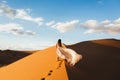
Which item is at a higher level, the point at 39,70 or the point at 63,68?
the point at 63,68

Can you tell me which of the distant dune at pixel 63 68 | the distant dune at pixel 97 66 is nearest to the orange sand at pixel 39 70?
the distant dune at pixel 63 68

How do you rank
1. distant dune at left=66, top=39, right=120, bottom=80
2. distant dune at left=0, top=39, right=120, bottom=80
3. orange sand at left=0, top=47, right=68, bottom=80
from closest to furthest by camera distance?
orange sand at left=0, top=47, right=68, bottom=80 < distant dune at left=0, top=39, right=120, bottom=80 < distant dune at left=66, top=39, right=120, bottom=80

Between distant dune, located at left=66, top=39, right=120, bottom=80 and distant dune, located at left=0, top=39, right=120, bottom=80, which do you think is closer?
distant dune, located at left=0, top=39, right=120, bottom=80

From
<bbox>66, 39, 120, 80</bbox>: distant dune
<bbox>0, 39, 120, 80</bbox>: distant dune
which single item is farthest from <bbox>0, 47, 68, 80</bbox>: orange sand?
<bbox>66, 39, 120, 80</bbox>: distant dune

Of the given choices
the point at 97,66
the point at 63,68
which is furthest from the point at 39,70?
the point at 97,66

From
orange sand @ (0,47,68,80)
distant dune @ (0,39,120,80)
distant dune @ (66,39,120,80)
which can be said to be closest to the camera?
orange sand @ (0,47,68,80)

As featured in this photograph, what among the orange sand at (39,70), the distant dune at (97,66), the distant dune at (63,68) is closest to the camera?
the orange sand at (39,70)

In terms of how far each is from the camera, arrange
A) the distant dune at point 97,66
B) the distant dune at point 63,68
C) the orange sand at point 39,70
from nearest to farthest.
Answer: the orange sand at point 39,70 < the distant dune at point 63,68 < the distant dune at point 97,66

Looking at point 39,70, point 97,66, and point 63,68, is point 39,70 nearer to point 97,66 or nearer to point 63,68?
point 63,68

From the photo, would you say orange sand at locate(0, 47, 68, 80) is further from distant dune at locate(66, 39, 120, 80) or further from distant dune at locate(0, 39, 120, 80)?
distant dune at locate(66, 39, 120, 80)

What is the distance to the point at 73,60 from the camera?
1055cm

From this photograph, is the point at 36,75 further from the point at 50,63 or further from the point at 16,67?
the point at 16,67

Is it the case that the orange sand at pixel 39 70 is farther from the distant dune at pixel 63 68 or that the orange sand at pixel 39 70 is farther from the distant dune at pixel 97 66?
the distant dune at pixel 97 66

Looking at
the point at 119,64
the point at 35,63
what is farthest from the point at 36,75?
the point at 119,64
